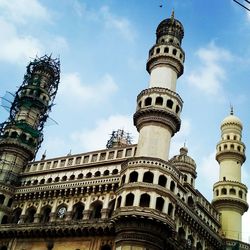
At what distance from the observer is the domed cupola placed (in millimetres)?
44875

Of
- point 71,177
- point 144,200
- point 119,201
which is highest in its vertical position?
point 71,177

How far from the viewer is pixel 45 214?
131 ft

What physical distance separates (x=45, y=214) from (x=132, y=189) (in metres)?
11.3

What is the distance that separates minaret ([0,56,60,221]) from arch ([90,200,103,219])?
31.3 feet

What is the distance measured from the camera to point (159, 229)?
30828 mm

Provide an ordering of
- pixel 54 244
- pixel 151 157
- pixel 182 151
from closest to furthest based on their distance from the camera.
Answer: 1. pixel 151 157
2. pixel 54 244
3. pixel 182 151

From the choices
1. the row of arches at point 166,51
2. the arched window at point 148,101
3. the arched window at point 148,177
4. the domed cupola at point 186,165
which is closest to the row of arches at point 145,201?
the arched window at point 148,177

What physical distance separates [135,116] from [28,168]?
44.6 feet

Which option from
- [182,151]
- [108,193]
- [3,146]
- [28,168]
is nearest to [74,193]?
[108,193]


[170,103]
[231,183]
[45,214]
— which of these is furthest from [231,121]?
[45,214]

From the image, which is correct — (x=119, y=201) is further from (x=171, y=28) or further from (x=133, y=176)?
(x=171, y=28)

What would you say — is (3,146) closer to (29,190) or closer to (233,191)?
(29,190)

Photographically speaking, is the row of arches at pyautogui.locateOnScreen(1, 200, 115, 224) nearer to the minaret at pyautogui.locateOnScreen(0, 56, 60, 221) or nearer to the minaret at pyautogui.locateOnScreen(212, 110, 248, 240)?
the minaret at pyautogui.locateOnScreen(0, 56, 60, 221)

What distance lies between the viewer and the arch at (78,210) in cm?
3778
